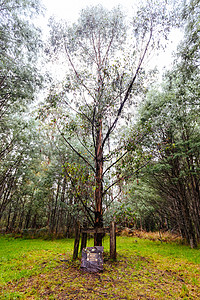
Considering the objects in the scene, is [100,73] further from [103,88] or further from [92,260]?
[92,260]

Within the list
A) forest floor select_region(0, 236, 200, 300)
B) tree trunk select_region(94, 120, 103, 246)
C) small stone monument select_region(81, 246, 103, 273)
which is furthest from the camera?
tree trunk select_region(94, 120, 103, 246)

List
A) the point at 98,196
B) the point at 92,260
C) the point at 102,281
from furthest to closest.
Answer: the point at 98,196 < the point at 92,260 < the point at 102,281

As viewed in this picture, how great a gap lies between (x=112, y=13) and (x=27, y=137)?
8.40 meters

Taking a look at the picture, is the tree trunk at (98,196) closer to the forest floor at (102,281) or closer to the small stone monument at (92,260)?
the small stone monument at (92,260)

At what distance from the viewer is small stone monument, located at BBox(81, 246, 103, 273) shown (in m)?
4.38

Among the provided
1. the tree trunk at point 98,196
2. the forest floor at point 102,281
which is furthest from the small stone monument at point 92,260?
the tree trunk at point 98,196

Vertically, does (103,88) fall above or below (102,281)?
above

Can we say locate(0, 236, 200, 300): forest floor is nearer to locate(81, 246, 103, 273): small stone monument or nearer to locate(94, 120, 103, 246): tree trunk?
locate(81, 246, 103, 273): small stone monument

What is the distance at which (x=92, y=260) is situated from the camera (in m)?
4.44

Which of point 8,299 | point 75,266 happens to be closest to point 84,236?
point 75,266

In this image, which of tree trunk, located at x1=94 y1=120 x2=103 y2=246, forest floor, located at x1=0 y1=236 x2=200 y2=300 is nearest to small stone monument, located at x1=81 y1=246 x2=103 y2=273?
forest floor, located at x1=0 y1=236 x2=200 y2=300

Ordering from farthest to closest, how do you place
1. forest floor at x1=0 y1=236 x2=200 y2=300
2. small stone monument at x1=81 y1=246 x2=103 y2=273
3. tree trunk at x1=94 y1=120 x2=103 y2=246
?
tree trunk at x1=94 y1=120 x2=103 y2=246
small stone monument at x1=81 y1=246 x2=103 y2=273
forest floor at x1=0 y1=236 x2=200 y2=300

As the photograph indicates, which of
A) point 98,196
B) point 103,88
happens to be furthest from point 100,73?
point 98,196

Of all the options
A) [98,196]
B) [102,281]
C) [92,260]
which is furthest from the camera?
[98,196]
